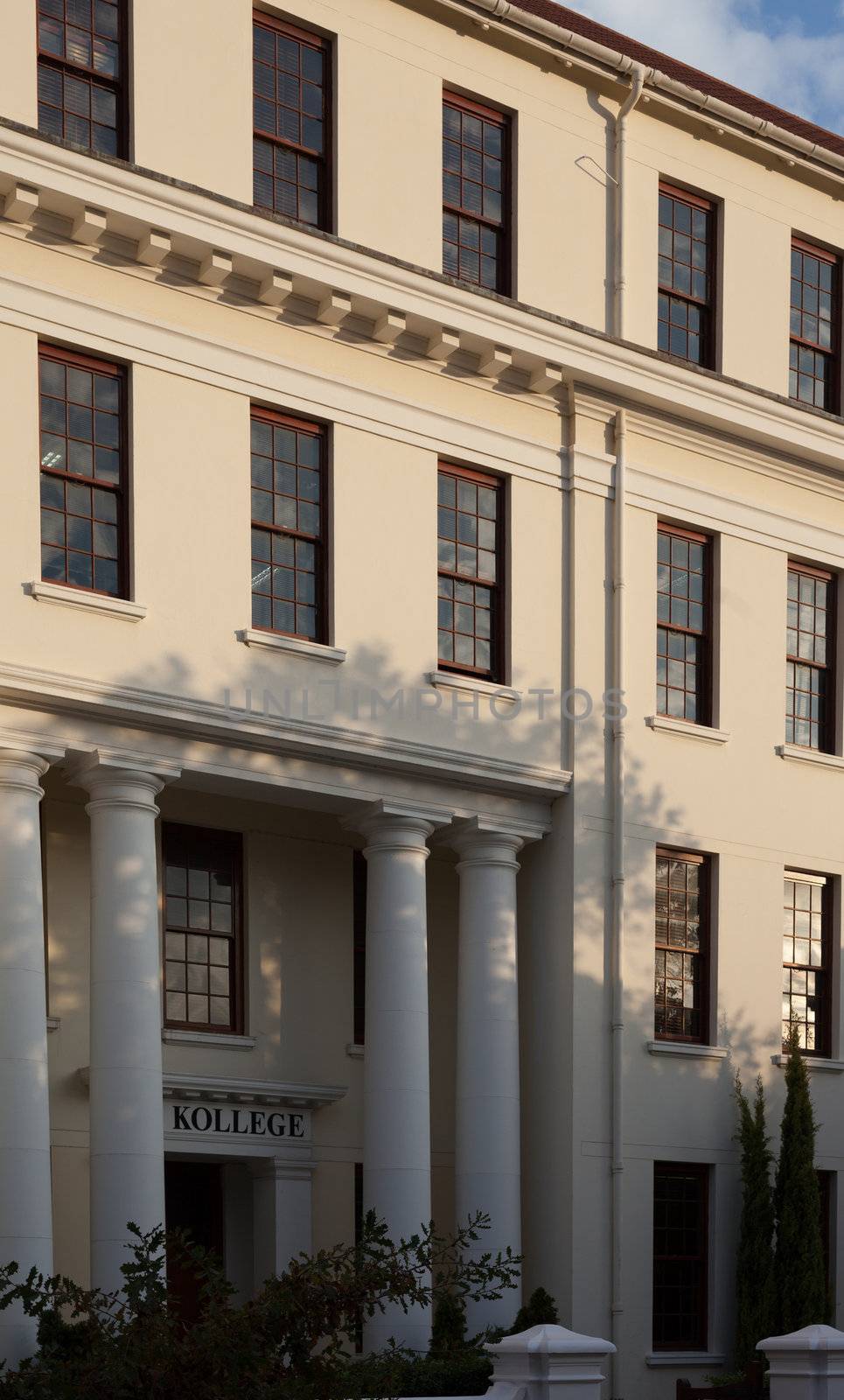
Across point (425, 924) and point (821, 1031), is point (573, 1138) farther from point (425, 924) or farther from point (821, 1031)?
point (821, 1031)

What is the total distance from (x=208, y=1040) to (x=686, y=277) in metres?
12.0

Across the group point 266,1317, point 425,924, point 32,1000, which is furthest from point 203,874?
point 266,1317

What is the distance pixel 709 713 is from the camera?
1131 inches

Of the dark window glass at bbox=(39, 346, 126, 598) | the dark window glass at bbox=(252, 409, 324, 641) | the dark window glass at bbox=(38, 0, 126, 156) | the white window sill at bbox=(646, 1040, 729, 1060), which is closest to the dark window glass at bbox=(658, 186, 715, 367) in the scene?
the dark window glass at bbox=(252, 409, 324, 641)

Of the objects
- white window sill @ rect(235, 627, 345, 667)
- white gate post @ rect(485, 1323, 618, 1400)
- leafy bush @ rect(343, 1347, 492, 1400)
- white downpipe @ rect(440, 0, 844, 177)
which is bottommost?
leafy bush @ rect(343, 1347, 492, 1400)

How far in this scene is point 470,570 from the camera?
26703 millimetres

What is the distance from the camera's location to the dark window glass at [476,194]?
→ 2703 cm

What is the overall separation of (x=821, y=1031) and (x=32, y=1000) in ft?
39.8

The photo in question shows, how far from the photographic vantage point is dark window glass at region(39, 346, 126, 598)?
903 inches

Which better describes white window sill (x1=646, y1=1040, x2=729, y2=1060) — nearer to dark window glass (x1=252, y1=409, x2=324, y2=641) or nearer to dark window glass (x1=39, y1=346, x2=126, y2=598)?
dark window glass (x1=252, y1=409, x2=324, y2=641)

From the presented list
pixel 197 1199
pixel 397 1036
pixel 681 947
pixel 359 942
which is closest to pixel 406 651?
pixel 359 942

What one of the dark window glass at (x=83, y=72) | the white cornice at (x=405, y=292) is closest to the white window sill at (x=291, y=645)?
the white cornice at (x=405, y=292)

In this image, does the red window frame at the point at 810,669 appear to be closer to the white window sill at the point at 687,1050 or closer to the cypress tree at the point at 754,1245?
the white window sill at the point at 687,1050

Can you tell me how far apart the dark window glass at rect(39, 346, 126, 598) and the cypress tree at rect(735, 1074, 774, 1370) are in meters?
10.6
